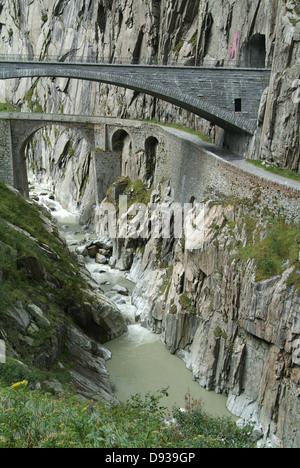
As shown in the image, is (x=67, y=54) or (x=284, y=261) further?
(x=67, y=54)

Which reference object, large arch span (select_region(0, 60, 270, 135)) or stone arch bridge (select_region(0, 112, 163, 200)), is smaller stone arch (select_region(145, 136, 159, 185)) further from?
large arch span (select_region(0, 60, 270, 135))

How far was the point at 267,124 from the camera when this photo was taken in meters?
23.2

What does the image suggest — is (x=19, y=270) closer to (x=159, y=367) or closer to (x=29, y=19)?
(x=159, y=367)

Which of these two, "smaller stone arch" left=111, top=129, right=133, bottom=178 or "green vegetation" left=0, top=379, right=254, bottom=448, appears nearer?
"green vegetation" left=0, top=379, right=254, bottom=448

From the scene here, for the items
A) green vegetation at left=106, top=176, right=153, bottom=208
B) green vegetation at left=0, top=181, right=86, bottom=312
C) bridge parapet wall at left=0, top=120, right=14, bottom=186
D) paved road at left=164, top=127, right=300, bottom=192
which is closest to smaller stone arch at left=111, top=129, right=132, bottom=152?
green vegetation at left=106, top=176, right=153, bottom=208

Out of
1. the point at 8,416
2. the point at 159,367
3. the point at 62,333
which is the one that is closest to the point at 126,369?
the point at 159,367

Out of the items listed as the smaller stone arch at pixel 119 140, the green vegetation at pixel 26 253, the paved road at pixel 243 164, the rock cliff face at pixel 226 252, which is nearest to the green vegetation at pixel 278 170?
the paved road at pixel 243 164

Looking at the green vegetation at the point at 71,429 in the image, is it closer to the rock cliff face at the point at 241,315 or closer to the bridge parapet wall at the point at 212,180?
the rock cliff face at the point at 241,315

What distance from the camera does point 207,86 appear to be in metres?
26.0

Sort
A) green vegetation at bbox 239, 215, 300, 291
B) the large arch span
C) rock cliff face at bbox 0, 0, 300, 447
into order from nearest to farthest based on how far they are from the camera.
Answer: rock cliff face at bbox 0, 0, 300, 447 < green vegetation at bbox 239, 215, 300, 291 < the large arch span

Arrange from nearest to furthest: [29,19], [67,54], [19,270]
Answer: [19,270], [67,54], [29,19]

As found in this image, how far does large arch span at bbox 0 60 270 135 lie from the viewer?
25.4 meters

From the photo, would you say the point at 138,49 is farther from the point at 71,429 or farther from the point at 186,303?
the point at 71,429

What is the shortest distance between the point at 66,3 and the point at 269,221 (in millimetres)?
52234
